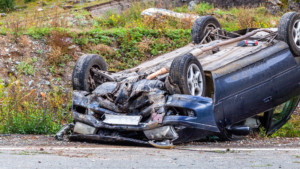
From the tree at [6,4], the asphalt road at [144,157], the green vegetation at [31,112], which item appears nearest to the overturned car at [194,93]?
the asphalt road at [144,157]

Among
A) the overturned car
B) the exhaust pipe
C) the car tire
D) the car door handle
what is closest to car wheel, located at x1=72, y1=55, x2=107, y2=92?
the overturned car

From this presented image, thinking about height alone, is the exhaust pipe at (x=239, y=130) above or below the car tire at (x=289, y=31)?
below

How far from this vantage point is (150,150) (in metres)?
5.77

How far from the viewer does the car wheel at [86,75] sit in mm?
7402

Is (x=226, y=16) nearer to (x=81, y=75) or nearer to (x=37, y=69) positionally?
(x=37, y=69)

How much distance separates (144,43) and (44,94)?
154 inches

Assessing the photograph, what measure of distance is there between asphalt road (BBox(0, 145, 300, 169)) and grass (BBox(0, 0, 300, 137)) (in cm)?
246

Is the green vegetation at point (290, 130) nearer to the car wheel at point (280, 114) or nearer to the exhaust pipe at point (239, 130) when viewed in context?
the car wheel at point (280, 114)

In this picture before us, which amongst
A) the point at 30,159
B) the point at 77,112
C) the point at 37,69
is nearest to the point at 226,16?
the point at 37,69

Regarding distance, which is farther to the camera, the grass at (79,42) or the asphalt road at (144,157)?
the grass at (79,42)

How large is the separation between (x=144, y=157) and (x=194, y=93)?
1.97 m

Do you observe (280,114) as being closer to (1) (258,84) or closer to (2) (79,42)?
(1) (258,84)

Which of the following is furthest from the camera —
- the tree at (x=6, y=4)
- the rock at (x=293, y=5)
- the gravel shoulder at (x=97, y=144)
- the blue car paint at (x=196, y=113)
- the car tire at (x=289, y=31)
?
the rock at (x=293, y=5)

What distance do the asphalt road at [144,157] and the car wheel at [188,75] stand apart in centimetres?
90
